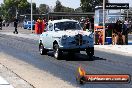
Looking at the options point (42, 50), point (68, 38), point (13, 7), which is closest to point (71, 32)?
point (68, 38)

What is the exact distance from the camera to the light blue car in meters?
19.2

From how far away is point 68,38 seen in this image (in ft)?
63.0

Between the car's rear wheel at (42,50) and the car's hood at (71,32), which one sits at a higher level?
the car's hood at (71,32)

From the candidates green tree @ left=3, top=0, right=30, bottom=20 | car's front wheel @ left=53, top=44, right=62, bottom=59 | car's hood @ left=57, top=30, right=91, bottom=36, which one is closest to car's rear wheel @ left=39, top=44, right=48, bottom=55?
car's front wheel @ left=53, top=44, right=62, bottom=59

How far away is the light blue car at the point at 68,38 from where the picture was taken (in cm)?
1922

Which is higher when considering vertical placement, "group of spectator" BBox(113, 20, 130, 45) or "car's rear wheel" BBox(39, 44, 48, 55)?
"group of spectator" BBox(113, 20, 130, 45)

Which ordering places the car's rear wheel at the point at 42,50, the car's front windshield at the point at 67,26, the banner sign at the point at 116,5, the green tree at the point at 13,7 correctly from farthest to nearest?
1. the green tree at the point at 13,7
2. the banner sign at the point at 116,5
3. the car's rear wheel at the point at 42,50
4. the car's front windshield at the point at 67,26

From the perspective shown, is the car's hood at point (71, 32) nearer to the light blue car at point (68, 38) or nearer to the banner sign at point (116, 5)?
the light blue car at point (68, 38)

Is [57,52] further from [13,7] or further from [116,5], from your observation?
[13,7]

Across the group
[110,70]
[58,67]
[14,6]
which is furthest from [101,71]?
[14,6]

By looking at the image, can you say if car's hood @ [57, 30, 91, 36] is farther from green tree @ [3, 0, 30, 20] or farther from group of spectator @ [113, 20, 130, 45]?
green tree @ [3, 0, 30, 20]

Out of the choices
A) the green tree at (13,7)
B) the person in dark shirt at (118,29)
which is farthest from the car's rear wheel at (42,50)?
the green tree at (13,7)

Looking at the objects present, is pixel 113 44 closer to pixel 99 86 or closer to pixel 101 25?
pixel 101 25

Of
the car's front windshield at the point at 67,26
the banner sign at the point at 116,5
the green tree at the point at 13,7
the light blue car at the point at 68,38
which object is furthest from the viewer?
the green tree at the point at 13,7
